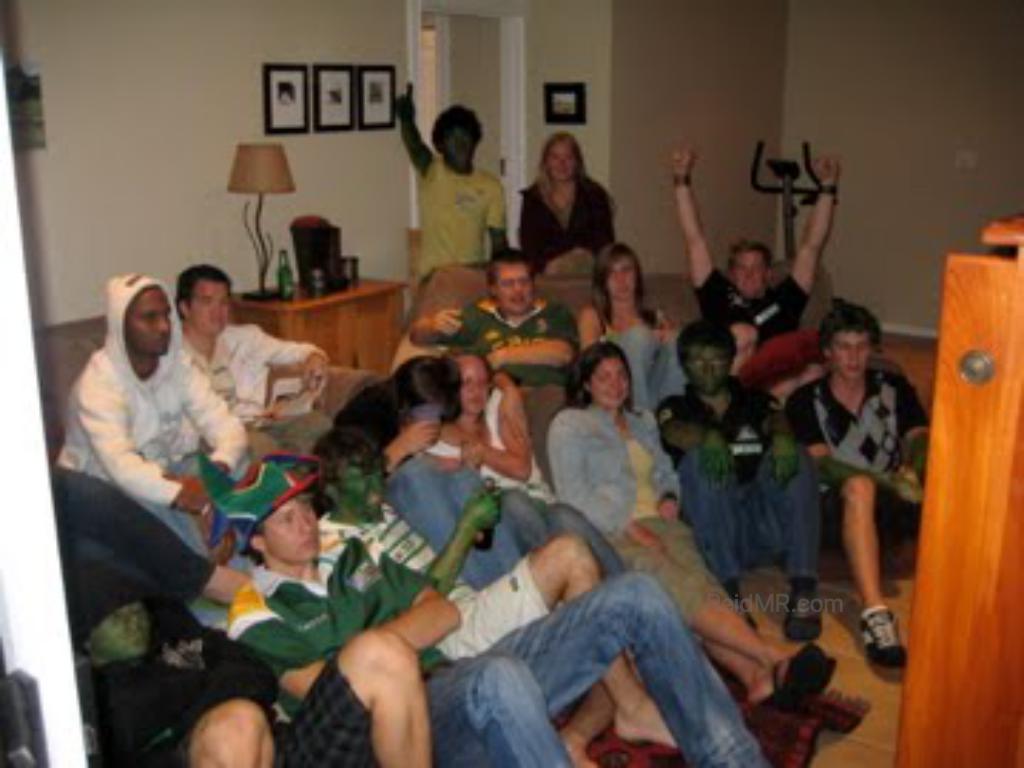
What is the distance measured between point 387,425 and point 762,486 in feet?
3.51

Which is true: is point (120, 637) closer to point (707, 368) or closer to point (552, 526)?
point (552, 526)

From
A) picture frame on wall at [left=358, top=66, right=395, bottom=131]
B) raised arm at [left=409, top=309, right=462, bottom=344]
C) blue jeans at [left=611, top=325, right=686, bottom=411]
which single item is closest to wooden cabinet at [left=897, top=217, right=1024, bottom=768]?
blue jeans at [left=611, top=325, right=686, bottom=411]

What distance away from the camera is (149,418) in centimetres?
301

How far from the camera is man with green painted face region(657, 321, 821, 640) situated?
3.09 m

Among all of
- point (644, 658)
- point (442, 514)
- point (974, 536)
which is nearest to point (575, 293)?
point (442, 514)

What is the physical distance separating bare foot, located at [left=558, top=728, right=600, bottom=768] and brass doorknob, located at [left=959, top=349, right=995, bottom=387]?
5.26ft

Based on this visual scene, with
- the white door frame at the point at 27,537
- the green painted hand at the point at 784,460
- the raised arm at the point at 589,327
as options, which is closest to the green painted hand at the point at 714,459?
the green painted hand at the point at 784,460

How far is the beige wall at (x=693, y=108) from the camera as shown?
649 centimetres

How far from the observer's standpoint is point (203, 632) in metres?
2.12

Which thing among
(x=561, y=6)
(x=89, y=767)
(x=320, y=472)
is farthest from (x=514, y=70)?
(x=89, y=767)

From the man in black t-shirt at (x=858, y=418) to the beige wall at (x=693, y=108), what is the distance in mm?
3316

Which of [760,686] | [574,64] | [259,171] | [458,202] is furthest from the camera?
[574,64]

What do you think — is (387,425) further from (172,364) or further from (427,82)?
(427,82)

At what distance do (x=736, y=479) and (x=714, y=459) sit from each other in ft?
0.40
